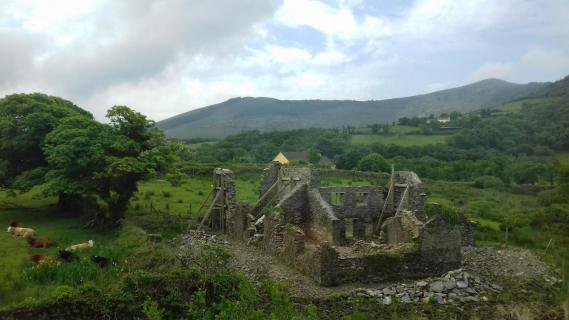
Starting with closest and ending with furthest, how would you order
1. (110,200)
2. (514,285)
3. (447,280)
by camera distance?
(447,280), (514,285), (110,200)

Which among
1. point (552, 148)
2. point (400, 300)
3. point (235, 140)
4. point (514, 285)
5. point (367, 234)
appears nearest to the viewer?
point (400, 300)

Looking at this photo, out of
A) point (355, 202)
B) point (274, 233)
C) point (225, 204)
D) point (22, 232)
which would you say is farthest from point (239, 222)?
point (22, 232)

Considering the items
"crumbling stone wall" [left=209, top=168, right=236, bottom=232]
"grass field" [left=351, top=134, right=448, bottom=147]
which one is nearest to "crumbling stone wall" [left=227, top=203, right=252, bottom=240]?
"crumbling stone wall" [left=209, top=168, right=236, bottom=232]

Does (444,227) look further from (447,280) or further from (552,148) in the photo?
(552,148)

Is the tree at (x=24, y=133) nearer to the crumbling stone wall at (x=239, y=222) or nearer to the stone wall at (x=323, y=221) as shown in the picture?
the crumbling stone wall at (x=239, y=222)

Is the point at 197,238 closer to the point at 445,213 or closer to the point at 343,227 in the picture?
the point at 343,227

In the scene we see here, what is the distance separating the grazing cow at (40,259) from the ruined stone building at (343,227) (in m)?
8.42

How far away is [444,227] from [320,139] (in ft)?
255

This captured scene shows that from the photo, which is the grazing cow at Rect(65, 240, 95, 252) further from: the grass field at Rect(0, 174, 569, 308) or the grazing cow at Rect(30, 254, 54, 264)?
the grazing cow at Rect(30, 254, 54, 264)

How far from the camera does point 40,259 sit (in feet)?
53.9

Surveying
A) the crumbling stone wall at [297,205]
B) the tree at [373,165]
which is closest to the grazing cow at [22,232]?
the crumbling stone wall at [297,205]

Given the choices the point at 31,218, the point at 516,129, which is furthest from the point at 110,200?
the point at 516,129

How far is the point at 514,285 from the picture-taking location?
17.8 metres

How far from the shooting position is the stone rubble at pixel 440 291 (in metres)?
15.6
